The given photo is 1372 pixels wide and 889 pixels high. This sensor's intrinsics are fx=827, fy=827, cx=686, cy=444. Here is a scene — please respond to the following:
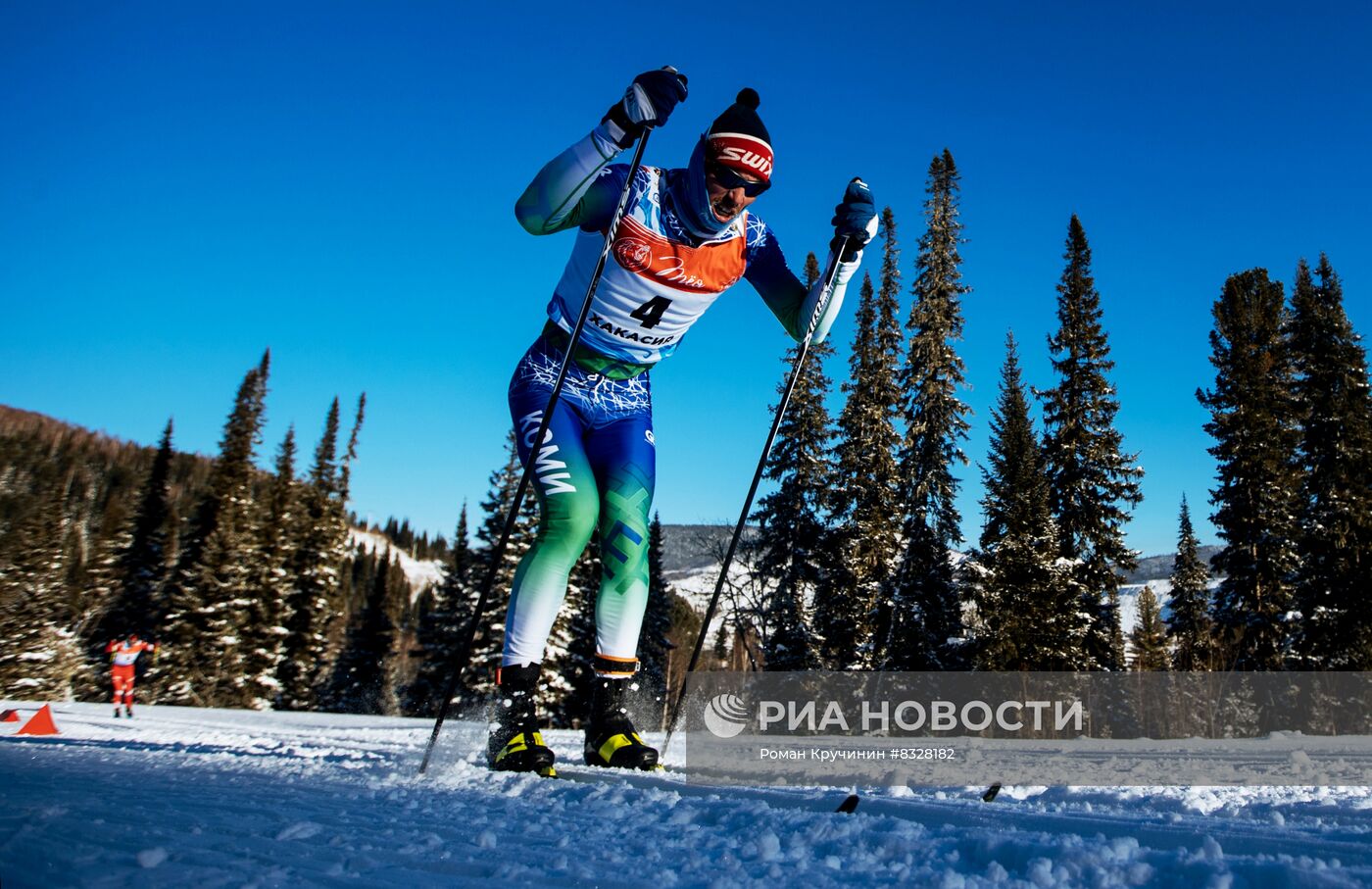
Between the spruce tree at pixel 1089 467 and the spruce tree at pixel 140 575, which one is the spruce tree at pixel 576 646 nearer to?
the spruce tree at pixel 1089 467

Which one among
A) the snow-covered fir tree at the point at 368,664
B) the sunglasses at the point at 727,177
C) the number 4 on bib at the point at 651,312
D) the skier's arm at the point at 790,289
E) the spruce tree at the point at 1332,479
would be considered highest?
the spruce tree at the point at 1332,479

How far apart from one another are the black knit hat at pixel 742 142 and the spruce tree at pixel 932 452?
824 inches

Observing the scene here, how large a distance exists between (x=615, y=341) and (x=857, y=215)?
4.53 feet

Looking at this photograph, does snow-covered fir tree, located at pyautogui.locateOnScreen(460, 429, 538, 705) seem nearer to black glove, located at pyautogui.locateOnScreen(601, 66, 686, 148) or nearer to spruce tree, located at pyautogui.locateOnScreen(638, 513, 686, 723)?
spruce tree, located at pyautogui.locateOnScreen(638, 513, 686, 723)

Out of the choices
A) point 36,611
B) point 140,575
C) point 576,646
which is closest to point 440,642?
point 576,646

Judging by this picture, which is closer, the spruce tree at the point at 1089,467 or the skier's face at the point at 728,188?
the skier's face at the point at 728,188

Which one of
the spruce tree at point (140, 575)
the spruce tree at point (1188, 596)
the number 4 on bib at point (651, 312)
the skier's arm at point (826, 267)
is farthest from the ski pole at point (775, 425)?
the spruce tree at point (140, 575)

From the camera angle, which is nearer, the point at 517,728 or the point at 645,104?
the point at 517,728

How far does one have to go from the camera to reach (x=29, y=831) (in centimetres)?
141

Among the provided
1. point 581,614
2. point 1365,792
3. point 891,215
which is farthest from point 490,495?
point 1365,792

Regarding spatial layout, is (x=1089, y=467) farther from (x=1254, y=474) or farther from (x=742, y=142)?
(x=742, y=142)

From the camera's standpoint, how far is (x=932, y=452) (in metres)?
24.9

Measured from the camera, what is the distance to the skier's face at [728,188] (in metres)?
3.71

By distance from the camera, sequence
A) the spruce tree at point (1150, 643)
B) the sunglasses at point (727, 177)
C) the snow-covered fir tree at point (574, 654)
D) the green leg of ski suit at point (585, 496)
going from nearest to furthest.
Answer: the green leg of ski suit at point (585, 496) → the sunglasses at point (727, 177) → the snow-covered fir tree at point (574, 654) → the spruce tree at point (1150, 643)
